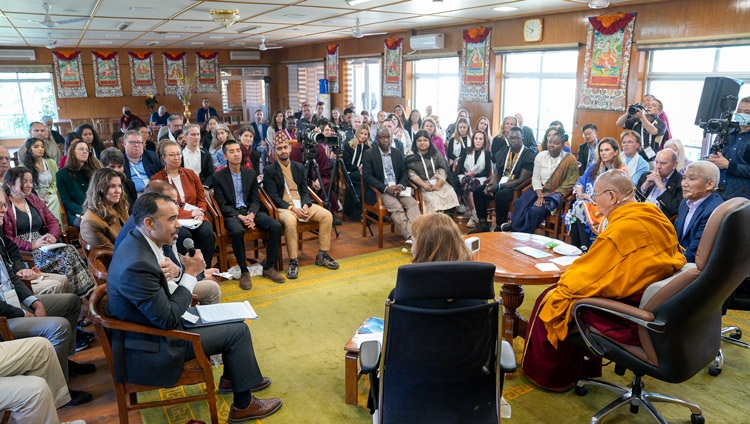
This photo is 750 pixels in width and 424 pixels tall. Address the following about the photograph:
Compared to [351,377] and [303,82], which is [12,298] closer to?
[351,377]

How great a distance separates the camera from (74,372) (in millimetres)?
3049

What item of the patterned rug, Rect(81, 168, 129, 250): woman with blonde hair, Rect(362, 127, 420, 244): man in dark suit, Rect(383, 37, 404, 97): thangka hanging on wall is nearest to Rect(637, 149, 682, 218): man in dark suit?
the patterned rug

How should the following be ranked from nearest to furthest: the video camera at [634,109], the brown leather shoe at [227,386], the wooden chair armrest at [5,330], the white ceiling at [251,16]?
the wooden chair armrest at [5,330] → the brown leather shoe at [227,386] → the video camera at [634,109] → the white ceiling at [251,16]

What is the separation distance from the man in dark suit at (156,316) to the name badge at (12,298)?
79cm

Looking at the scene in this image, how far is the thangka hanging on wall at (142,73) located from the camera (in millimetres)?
13664

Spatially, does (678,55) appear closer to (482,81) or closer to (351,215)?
(482,81)

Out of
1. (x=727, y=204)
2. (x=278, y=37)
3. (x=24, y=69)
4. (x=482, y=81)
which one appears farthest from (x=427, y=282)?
(x=24, y=69)

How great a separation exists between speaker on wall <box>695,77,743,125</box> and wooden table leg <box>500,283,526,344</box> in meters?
2.67

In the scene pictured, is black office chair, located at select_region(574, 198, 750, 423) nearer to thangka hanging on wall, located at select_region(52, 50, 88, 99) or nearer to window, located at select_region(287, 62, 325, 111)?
window, located at select_region(287, 62, 325, 111)

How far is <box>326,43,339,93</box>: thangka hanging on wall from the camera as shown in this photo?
11969mm

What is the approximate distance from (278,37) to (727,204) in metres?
10.1

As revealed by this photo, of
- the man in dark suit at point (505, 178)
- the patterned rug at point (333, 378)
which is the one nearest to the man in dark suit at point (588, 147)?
the man in dark suit at point (505, 178)

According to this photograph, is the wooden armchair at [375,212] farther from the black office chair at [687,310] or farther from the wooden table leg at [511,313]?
the black office chair at [687,310]

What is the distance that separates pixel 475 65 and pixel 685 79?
10.6ft
